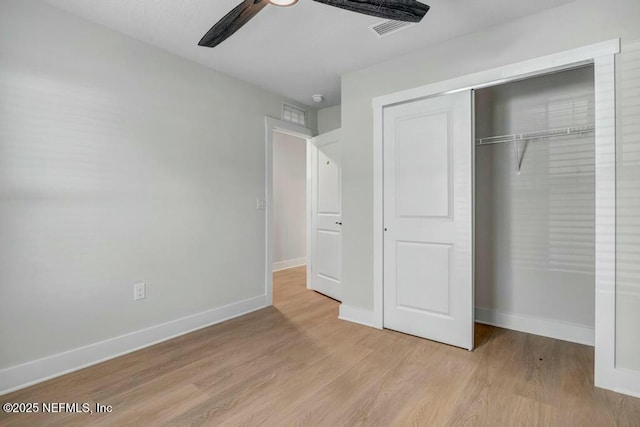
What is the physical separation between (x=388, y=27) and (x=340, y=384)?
2.48m

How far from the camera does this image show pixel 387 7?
5.14ft

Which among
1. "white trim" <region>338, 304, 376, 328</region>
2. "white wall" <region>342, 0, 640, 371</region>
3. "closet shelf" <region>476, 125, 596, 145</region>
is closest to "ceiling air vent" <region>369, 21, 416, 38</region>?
"white wall" <region>342, 0, 640, 371</region>

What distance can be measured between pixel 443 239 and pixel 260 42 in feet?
7.02

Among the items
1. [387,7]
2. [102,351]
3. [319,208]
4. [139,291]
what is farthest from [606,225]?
[102,351]

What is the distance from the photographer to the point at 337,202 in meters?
3.79

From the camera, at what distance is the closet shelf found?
2.48m

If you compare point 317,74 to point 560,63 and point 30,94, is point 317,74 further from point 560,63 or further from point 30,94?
point 30,94

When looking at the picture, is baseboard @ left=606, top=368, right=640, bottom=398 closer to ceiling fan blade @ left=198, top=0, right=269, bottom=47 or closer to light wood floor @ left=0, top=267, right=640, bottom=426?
light wood floor @ left=0, top=267, right=640, bottom=426

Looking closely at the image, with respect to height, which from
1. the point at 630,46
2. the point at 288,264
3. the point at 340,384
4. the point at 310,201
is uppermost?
the point at 630,46

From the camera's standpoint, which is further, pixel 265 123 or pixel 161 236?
pixel 265 123

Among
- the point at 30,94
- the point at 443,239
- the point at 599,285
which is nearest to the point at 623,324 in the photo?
the point at 599,285

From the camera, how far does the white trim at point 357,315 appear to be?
297cm

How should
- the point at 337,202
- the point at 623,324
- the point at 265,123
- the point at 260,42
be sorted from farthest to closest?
the point at 337,202 < the point at 265,123 < the point at 260,42 < the point at 623,324

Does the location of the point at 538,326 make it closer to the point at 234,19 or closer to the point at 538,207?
the point at 538,207
